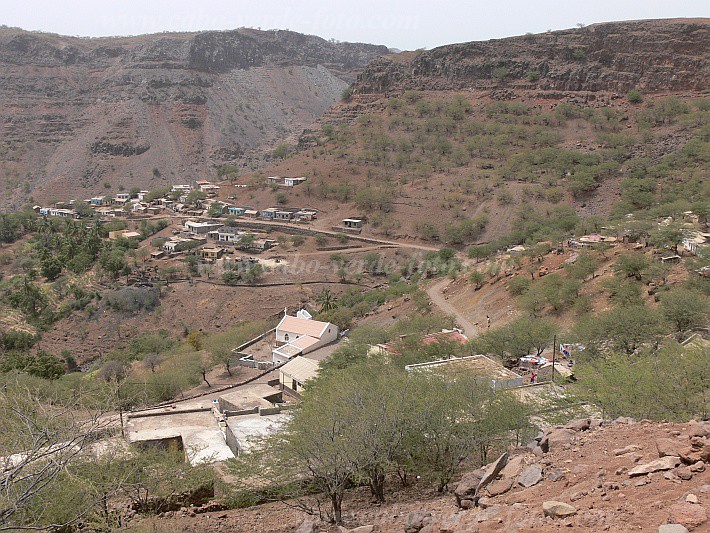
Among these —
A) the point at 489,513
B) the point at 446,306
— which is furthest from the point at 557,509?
the point at 446,306

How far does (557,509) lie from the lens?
7.03m

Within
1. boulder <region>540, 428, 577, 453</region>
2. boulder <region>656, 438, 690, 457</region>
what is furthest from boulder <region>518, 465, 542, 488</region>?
boulder <region>656, 438, 690, 457</region>

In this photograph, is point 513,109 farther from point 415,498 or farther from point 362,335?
point 415,498

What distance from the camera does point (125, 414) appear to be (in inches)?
854

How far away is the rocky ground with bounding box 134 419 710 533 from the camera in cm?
655

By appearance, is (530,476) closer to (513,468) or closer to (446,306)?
(513,468)

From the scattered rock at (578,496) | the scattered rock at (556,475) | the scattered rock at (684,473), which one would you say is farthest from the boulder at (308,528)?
the scattered rock at (684,473)

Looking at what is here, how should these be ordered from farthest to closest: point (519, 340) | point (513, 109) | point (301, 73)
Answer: point (301, 73) < point (513, 109) < point (519, 340)

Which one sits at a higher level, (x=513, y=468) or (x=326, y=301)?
(x=513, y=468)

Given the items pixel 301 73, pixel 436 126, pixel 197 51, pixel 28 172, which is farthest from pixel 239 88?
pixel 436 126

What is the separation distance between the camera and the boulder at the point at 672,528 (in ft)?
19.0

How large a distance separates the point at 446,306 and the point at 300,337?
1020 centimetres

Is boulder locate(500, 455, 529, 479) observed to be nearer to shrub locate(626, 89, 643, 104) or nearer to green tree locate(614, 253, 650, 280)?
green tree locate(614, 253, 650, 280)

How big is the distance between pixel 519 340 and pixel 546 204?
39.5 m
